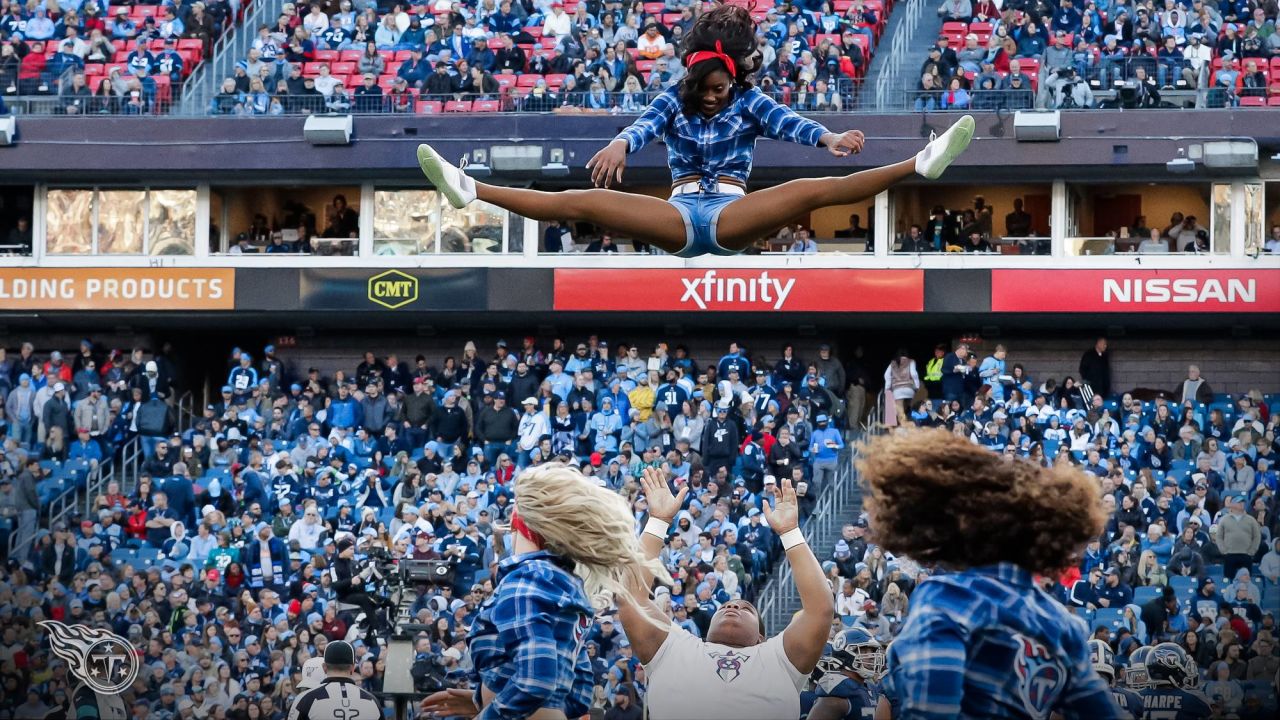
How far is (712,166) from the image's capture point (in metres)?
7.32

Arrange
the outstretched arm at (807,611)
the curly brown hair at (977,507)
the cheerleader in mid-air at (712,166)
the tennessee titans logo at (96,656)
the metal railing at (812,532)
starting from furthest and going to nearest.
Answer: the metal railing at (812,532), the tennessee titans logo at (96,656), the cheerleader in mid-air at (712,166), the outstretched arm at (807,611), the curly brown hair at (977,507)

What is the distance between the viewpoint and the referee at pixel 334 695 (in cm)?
691

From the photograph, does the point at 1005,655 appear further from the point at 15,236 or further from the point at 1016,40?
the point at 15,236

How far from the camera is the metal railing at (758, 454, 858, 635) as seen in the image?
17656mm

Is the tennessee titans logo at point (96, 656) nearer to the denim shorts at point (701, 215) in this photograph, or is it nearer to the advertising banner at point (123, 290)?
the advertising banner at point (123, 290)

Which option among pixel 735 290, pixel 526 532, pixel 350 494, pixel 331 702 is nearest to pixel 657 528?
pixel 526 532

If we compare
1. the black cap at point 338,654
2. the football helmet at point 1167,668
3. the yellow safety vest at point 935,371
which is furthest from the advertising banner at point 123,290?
the black cap at point 338,654

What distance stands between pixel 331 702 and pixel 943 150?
3286 millimetres

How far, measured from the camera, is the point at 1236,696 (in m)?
14.3

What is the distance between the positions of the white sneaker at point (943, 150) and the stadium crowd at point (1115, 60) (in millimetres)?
15801

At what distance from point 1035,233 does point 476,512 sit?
9368 mm

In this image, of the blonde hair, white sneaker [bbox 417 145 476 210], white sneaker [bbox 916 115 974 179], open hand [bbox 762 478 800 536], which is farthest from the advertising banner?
the blonde hair

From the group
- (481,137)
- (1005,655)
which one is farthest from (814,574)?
(481,137)

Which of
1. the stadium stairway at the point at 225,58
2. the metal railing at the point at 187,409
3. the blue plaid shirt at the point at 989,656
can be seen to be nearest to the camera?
the blue plaid shirt at the point at 989,656
